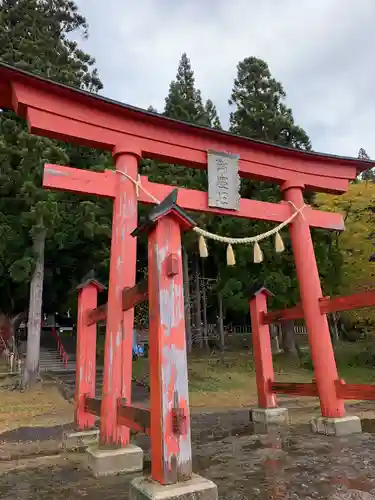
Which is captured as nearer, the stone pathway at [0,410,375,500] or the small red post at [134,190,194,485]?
the small red post at [134,190,194,485]

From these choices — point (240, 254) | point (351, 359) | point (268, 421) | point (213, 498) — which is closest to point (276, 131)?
point (240, 254)

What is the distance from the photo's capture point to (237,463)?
5211 millimetres

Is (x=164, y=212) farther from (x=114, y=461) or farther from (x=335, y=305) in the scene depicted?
(x=335, y=305)

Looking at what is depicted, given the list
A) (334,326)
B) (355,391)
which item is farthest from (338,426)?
(334,326)

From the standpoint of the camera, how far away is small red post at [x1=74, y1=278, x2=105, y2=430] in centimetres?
658

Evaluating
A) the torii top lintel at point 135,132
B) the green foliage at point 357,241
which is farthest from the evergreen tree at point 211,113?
the torii top lintel at point 135,132

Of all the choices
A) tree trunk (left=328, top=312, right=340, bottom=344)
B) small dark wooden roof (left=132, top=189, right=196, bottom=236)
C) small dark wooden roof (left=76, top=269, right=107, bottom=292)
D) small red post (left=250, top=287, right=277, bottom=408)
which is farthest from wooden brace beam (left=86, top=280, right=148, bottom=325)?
tree trunk (left=328, top=312, right=340, bottom=344)

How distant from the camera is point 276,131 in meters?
20.1

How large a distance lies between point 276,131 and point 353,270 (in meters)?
7.63

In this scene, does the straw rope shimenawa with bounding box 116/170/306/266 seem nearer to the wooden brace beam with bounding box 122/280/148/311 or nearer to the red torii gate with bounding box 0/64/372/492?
the red torii gate with bounding box 0/64/372/492

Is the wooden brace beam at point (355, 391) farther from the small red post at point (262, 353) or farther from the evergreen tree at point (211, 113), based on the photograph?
the evergreen tree at point (211, 113)

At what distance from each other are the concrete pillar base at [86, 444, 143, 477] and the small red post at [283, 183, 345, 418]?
3423 millimetres

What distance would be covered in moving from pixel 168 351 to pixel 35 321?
12.0 m

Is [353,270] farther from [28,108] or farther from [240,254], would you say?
[28,108]
